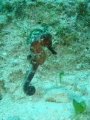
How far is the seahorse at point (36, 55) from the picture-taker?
204cm

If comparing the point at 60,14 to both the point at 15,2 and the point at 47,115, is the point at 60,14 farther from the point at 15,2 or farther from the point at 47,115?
the point at 47,115

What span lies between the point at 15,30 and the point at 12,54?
36 centimetres

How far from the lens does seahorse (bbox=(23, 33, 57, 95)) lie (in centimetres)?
204

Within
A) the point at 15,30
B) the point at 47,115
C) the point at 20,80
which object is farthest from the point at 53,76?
the point at 15,30

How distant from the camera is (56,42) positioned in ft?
7.84

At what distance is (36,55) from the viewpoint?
2117 millimetres

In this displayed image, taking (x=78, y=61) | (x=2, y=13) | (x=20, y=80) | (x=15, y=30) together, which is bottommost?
(x=20, y=80)

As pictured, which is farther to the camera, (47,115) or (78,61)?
(78,61)

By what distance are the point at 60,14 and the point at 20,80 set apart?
1131 millimetres

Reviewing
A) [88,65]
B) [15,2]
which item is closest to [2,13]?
[15,2]

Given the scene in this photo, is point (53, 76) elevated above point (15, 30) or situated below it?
below

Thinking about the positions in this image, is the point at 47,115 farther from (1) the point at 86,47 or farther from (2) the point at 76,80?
(1) the point at 86,47

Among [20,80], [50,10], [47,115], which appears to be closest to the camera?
[47,115]

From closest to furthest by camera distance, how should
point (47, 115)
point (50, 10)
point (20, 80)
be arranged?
point (47, 115), point (20, 80), point (50, 10)
